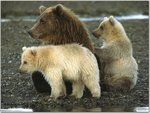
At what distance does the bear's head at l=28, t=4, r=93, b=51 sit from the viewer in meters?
8.06

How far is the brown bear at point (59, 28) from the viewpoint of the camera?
8.06 meters

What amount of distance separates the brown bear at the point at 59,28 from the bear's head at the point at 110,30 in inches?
32.4

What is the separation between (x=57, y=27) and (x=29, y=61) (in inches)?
27.2

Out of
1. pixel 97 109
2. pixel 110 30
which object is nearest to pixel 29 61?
pixel 97 109

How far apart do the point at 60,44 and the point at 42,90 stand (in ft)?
2.78

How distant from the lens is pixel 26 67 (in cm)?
787

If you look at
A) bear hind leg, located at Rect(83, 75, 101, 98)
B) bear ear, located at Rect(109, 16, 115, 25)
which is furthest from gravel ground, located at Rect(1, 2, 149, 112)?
bear ear, located at Rect(109, 16, 115, 25)

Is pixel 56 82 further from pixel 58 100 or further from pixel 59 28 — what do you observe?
pixel 59 28

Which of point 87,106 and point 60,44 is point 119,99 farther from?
point 60,44

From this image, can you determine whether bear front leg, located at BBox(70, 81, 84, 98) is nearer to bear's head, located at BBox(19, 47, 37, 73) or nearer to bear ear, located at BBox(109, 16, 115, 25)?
bear's head, located at BBox(19, 47, 37, 73)

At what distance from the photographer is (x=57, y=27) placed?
8.09 meters

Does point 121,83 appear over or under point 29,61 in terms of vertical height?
under

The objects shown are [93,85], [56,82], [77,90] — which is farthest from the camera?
[77,90]

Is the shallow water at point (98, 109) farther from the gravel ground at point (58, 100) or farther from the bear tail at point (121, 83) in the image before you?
the bear tail at point (121, 83)
